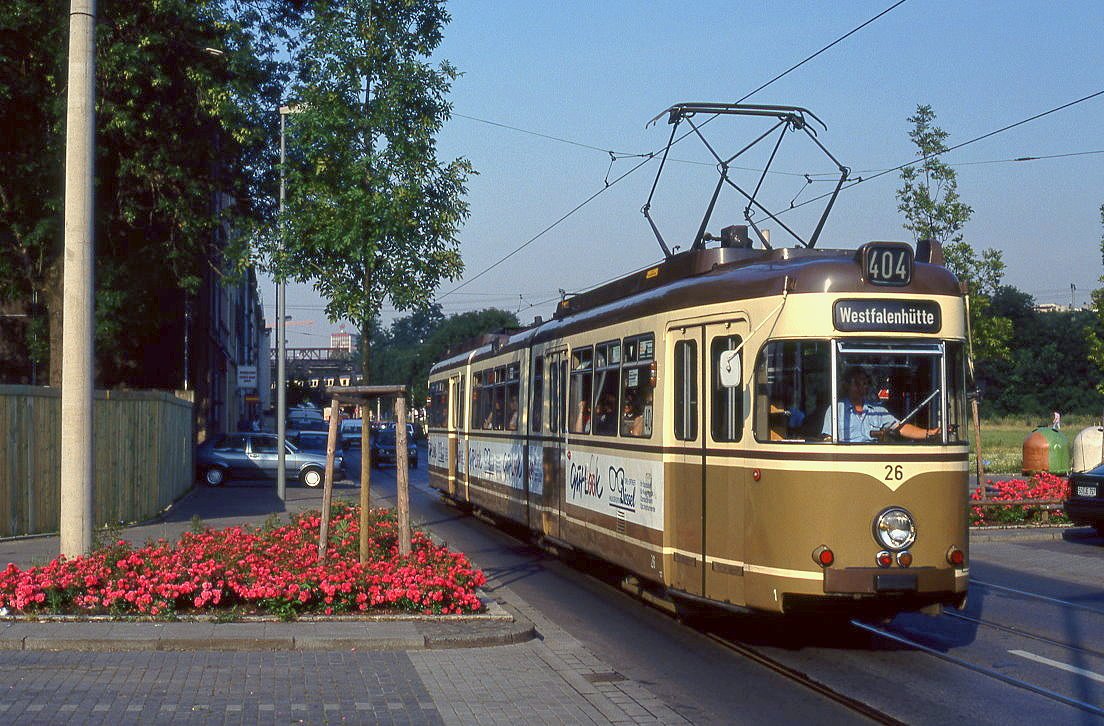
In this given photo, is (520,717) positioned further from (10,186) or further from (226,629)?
(10,186)

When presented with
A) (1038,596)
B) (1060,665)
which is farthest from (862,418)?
(1038,596)

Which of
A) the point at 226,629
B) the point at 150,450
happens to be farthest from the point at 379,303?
the point at 226,629

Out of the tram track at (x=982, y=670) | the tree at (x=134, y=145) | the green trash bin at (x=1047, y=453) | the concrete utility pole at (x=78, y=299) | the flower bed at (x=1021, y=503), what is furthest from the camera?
the green trash bin at (x=1047, y=453)

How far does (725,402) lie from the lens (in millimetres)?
10266

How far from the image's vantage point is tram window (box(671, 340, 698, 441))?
10742 millimetres

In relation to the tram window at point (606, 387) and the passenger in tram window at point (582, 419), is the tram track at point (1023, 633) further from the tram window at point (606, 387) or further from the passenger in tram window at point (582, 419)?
the passenger in tram window at point (582, 419)

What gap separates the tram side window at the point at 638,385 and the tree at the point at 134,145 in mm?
13527

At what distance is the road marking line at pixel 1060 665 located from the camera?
9352 mm

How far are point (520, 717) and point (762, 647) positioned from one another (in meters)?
3.42

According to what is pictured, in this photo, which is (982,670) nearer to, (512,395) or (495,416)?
(512,395)

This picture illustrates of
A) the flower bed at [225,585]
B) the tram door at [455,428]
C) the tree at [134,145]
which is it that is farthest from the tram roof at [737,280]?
the tree at [134,145]

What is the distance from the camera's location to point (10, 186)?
25.5m

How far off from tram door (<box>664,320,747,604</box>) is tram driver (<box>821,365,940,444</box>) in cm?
79

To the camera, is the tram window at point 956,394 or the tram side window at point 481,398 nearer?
the tram window at point 956,394
